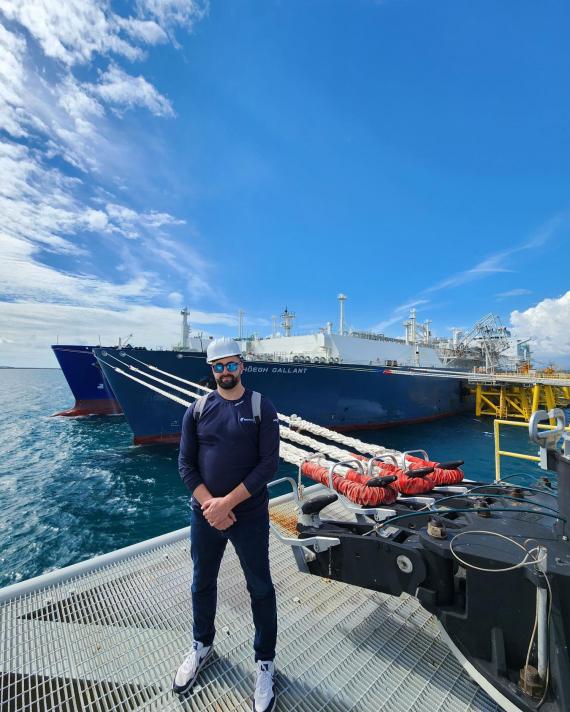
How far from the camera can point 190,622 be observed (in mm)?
2422

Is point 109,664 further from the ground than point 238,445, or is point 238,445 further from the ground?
point 238,445

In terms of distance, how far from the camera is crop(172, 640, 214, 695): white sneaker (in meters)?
1.88

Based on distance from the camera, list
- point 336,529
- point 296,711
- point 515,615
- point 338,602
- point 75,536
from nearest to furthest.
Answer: point 515,615 → point 296,711 → point 336,529 → point 338,602 → point 75,536

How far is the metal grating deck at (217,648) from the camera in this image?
6.08ft

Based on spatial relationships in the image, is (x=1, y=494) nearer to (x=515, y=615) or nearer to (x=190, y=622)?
(x=190, y=622)

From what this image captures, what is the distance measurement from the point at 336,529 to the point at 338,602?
71 centimetres

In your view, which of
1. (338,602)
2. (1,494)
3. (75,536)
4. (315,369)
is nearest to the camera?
(338,602)

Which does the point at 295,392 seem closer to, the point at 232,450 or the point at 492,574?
the point at 232,450

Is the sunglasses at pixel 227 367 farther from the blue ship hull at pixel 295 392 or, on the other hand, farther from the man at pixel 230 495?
the blue ship hull at pixel 295 392

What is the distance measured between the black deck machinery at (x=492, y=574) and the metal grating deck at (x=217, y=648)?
0.37 metres

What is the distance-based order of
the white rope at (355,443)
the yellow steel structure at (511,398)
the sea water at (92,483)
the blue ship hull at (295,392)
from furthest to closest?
the yellow steel structure at (511,398)
the blue ship hull at (295,392)
the sea water at (92,483)
the white rope at (355,443)

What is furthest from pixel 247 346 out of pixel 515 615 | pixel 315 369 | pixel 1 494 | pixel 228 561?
pixel 515 615

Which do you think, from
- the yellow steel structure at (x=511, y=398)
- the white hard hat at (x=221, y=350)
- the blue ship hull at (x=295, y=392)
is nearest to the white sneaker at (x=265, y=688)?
the white hard hat at (x=221, y=350)

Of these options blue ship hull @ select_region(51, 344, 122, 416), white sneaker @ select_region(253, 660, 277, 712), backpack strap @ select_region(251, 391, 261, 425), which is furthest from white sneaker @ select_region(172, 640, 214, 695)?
blue ship hull @ select_region(51, 344, 122, 416)
